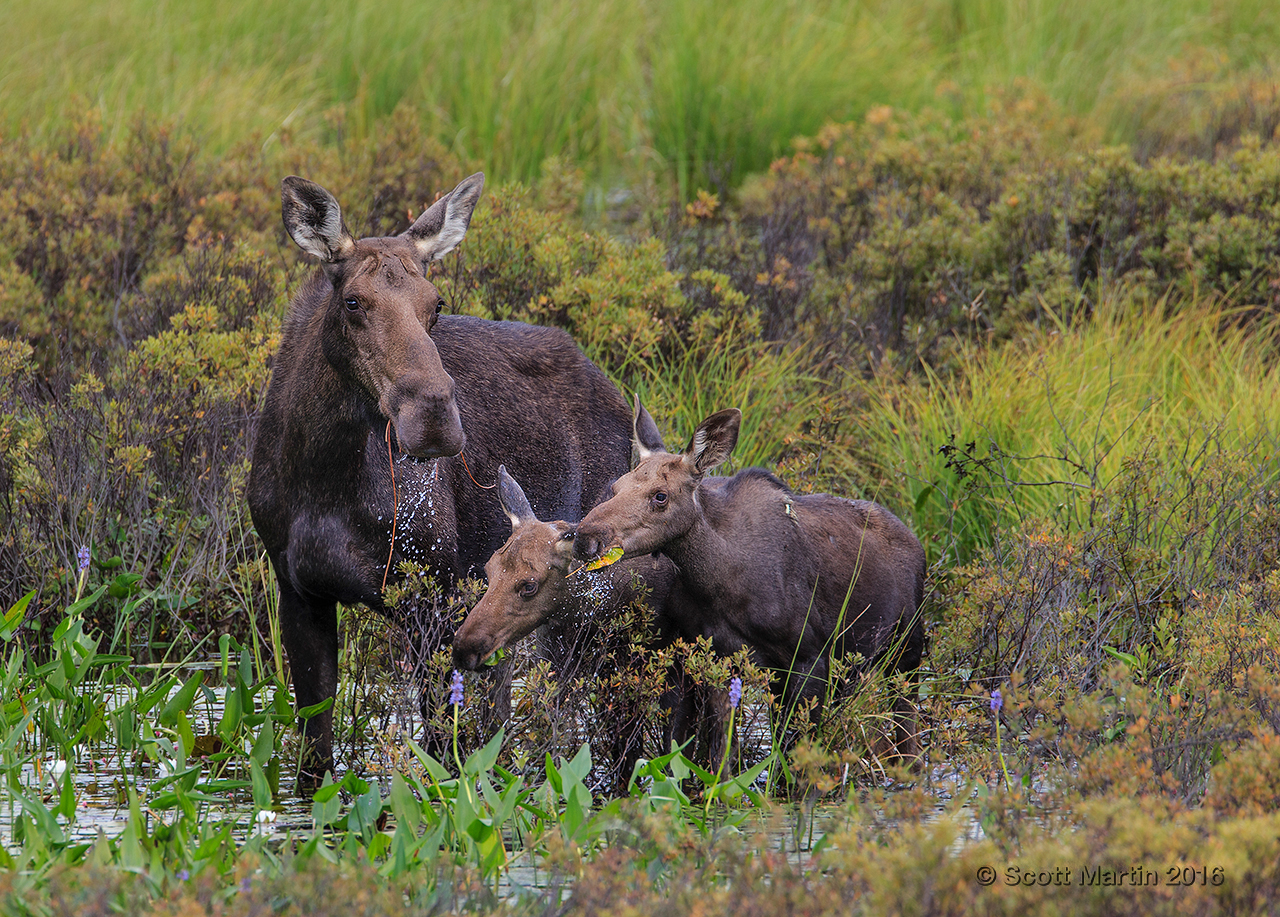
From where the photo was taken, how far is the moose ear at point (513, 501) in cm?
571

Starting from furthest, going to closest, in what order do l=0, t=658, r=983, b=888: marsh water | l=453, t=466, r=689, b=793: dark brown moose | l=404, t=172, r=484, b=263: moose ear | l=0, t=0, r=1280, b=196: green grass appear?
Answer: 1. l=0, t=0, r=1280, b=196: green grass
2. l=404, t=172, r=484, b=263: moose ear
3. l=453, t=466, r=689, b=793: dark brown moose
4. l=0, t=658, r=983, b=888: marsh water

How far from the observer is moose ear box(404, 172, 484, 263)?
5.68 m

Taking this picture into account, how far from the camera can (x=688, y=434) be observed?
8461mm

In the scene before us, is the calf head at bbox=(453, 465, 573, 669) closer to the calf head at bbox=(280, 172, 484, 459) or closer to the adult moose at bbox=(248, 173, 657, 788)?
the adult moose at bbox=(248, 173, 657, 788)

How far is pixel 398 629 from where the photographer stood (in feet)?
18.7

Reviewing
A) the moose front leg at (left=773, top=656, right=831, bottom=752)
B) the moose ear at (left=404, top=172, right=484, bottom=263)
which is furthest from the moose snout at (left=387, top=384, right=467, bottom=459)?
the moose front leg at (left=773, top=656, right=831, bottom=752)

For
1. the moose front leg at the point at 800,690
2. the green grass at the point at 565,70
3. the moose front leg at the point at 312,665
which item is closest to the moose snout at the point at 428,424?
the moose front leg at the point at 312,665

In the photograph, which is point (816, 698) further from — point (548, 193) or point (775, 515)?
point (548, 193)

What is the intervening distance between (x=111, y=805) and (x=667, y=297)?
4.73m

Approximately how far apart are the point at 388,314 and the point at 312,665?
1431 mm

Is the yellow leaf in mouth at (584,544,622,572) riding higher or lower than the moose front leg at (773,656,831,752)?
higher

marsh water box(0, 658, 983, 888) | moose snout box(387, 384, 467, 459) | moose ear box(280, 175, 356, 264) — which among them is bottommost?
marsh water box(0, 658, 983, 888)

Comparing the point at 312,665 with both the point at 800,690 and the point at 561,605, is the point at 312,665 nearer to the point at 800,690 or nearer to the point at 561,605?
the point at 561,605

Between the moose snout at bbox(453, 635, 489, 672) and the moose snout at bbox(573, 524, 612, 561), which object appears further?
the moose snout at bbox(573, 524, 612, 561)
